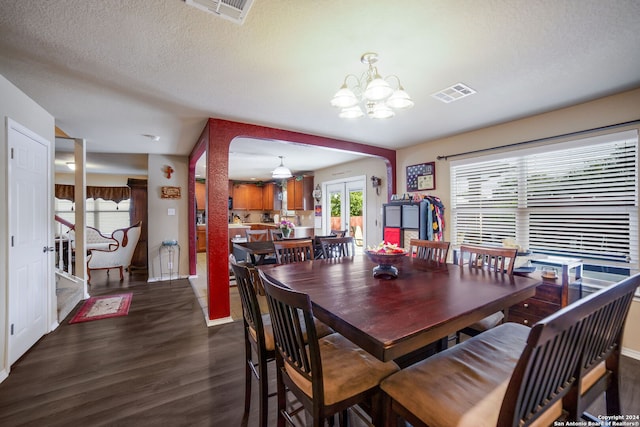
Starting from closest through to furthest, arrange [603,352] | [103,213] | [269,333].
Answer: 1. [603,352]
2. [269,333]
3. [103,213]

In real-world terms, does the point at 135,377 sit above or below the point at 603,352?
below

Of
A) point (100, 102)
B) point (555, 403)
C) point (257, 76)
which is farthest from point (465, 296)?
point (100, 102)

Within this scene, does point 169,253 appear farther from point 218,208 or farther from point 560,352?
point 560,352

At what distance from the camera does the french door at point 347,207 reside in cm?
595

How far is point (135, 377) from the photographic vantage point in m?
2.18

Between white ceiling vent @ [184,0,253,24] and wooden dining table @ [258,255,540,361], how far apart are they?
160 cm

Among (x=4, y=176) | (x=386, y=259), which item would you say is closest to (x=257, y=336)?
(x=386, y=259)

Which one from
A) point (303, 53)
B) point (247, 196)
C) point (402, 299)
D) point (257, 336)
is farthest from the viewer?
point (247, 196)

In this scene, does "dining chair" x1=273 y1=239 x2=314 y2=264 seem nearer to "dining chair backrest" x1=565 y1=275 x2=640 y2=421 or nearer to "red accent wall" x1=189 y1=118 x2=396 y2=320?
"red accent wall" x1=189 y1=118 x2=396 y2=320

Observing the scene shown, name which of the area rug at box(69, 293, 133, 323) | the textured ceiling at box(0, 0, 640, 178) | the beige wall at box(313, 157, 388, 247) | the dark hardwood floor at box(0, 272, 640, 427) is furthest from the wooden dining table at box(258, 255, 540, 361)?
the beige wall at box(313, 157, 388, 247)

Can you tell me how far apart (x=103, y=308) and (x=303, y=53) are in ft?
13.5

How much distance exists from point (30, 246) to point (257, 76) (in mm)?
2718

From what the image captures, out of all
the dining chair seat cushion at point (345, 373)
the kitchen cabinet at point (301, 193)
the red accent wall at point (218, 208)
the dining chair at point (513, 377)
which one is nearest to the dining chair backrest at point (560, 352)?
the dining chair at point (513, 377)

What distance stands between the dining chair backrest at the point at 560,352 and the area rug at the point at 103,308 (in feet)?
13.6
